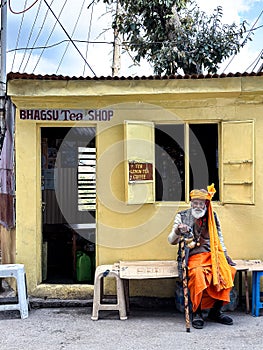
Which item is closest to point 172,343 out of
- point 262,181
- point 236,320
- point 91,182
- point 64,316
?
point 236,320

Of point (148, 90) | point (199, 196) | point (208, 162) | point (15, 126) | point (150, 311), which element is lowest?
point (150, 311)

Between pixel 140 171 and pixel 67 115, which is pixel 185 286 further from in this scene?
pixel 67 115

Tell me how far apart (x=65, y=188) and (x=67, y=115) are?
284cm

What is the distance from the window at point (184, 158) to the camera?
5859 mm

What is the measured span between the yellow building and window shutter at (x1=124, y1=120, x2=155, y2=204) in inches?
0.5

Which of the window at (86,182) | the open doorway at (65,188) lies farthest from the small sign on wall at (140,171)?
the window at (86,182)

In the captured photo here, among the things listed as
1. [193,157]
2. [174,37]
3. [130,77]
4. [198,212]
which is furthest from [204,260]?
[174,37]

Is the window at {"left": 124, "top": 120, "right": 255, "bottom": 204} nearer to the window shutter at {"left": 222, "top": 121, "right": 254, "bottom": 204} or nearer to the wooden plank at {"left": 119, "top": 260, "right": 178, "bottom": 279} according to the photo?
the window shutter at {"left": 222, "top": 121, "right": 254, "bottom": 204}

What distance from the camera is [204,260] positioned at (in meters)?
4.91

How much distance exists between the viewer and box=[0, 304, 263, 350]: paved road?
4277 mm

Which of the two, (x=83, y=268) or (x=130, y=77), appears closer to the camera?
(x=130, y=77)

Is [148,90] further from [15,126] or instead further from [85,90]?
[15,126]

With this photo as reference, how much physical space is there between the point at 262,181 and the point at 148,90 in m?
1.84

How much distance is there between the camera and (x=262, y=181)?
5562 millimetres
